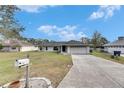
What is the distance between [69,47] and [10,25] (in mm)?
13424

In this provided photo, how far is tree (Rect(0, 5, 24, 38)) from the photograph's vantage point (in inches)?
229

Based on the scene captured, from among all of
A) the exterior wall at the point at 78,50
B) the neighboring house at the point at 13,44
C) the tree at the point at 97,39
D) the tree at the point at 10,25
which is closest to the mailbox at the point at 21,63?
the tree at the point at 10,25

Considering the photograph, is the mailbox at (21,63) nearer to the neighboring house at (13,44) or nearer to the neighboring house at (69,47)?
the neighboring house at (13,44)

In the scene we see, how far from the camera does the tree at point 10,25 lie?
581cm

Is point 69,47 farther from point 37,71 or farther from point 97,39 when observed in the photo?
point 37,71

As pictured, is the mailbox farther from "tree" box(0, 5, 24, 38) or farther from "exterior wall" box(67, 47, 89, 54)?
"exterior wall" box(67, 47, 89, 54)

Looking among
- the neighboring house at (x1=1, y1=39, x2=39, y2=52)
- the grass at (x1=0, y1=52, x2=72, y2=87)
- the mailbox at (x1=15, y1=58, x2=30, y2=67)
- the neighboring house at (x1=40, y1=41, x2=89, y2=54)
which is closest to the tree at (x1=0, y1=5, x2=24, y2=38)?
the neighboring house at (x1=1, y1=39, x2=39, y2=52)

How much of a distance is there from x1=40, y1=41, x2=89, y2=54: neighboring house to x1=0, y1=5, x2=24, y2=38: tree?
1164 centimetres

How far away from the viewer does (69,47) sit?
19.4m
